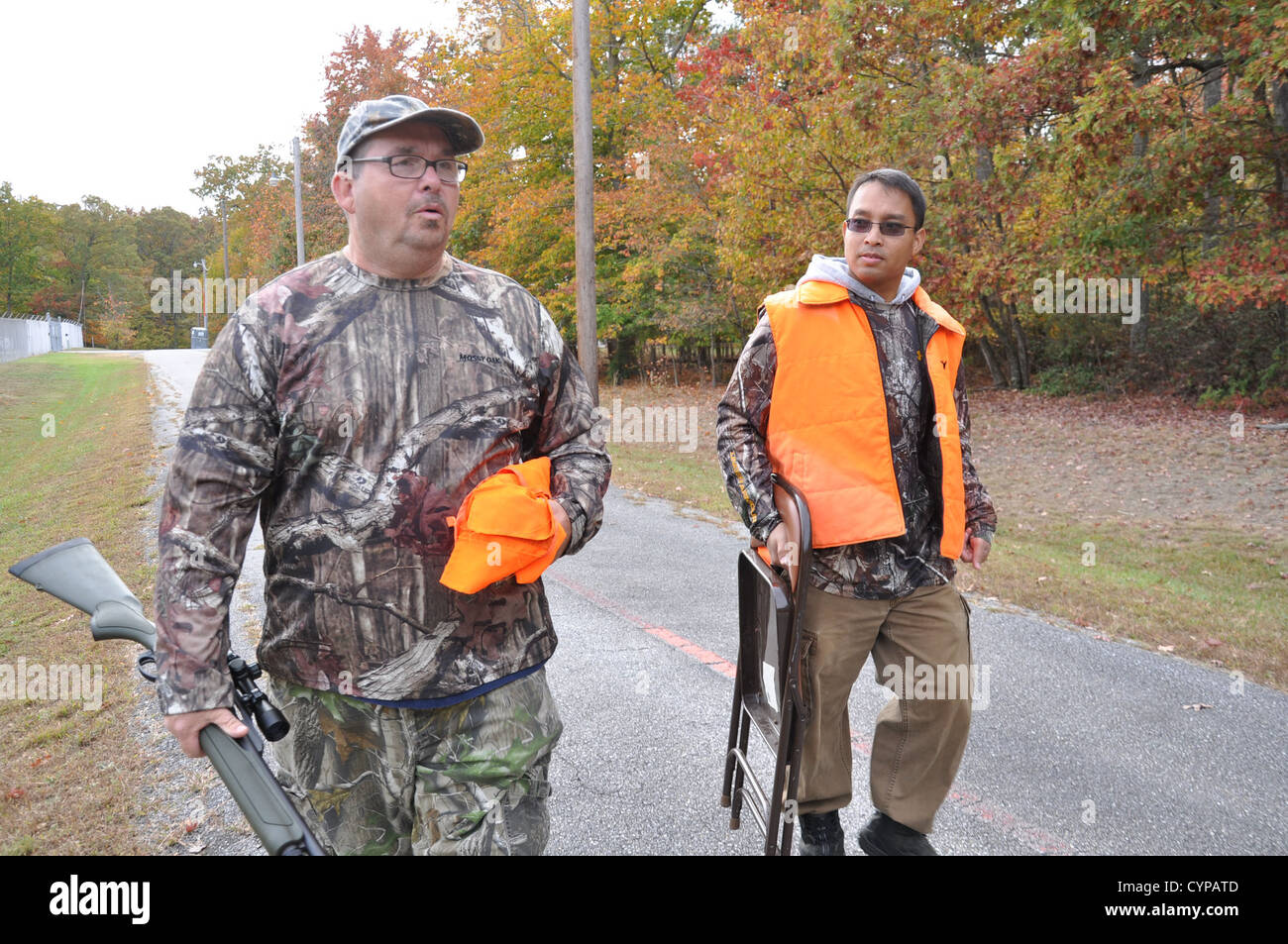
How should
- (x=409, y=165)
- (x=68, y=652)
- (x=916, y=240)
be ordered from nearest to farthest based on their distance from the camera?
(x=409, y=165)
(x=916, y=240)
(x=68, y=652)

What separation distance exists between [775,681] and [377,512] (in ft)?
4.48

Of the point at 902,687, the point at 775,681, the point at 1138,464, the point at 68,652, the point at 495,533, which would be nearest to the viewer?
the point at 495,533

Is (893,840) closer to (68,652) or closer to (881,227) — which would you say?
(881,227)

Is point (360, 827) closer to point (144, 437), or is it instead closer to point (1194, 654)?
point (1194, 654)

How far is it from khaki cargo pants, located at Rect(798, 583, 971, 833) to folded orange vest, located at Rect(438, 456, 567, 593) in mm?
1177

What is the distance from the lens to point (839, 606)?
2.90 metres

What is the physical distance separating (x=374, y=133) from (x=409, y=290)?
36 centimetres

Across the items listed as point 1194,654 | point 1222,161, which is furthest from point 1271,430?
point 1194,654

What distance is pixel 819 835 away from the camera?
292 cm

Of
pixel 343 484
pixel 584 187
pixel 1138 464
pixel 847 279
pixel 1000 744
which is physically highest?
pixel 584 187

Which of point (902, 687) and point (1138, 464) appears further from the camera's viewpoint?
point (1138, 464)

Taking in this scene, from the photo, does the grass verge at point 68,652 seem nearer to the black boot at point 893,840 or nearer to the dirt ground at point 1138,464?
the black boot at point 893,840

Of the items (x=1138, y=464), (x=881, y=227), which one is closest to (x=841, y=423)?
(x=881, y=227)

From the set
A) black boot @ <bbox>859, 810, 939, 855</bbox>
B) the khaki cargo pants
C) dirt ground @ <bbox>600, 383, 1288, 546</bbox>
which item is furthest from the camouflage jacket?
dirt ground @ <bbox>600, 383, 1288, 546</bbox>
